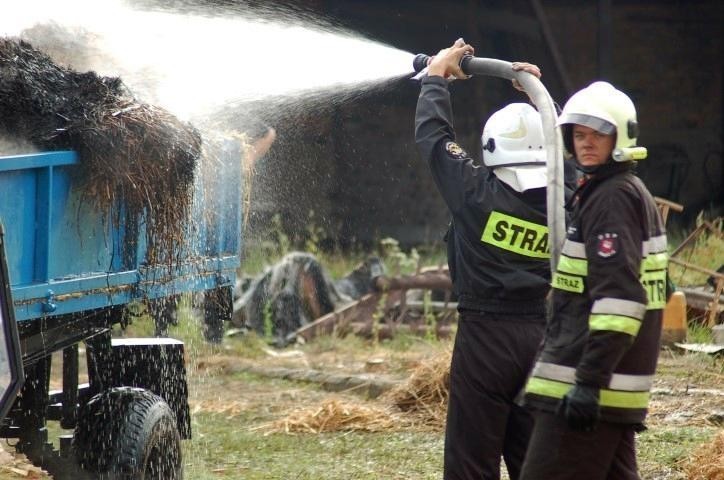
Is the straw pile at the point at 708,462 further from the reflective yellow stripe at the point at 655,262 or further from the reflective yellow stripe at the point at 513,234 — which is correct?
the reflective yellow stripe at the point at 655,262

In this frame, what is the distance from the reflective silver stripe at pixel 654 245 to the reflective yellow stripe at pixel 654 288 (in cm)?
7

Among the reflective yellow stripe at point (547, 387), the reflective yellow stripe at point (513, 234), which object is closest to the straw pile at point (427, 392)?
the reflective yellow stripe at point (513, 234)

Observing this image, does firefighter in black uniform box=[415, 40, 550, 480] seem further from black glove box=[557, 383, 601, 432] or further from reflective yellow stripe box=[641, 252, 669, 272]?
black glove box=[557, 383, 601, 432]

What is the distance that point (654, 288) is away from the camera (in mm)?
4121

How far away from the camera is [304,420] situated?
822cm

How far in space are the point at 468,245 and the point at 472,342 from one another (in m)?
0.40

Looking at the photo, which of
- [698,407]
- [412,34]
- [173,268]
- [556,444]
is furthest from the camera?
[412,34]

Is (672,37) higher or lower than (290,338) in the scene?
higher

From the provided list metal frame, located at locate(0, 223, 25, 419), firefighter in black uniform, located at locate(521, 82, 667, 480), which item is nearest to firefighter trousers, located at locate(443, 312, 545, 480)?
firefighter in black uniform, located at locate(521, 82, 667, 480)

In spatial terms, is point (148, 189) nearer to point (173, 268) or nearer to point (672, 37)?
point (173, 268)


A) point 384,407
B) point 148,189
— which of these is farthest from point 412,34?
point 148,189

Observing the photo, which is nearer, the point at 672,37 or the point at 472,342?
the point at 472,342

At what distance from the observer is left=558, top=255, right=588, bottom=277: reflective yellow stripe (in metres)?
4.10

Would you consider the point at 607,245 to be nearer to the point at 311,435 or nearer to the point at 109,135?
the point at 109,135
